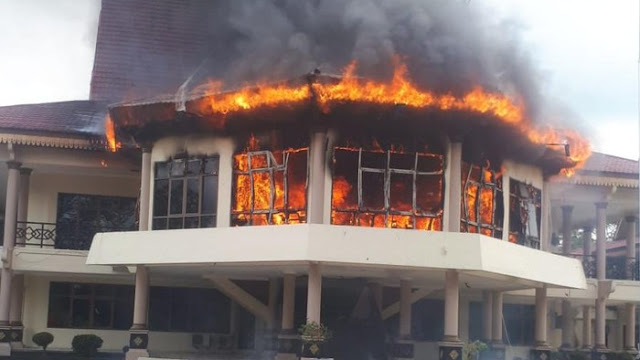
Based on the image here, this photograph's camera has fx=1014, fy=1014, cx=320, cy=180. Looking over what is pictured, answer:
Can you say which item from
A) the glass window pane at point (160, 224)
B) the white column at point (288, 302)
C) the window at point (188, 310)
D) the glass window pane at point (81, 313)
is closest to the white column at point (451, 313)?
the white column at point (288, 302)

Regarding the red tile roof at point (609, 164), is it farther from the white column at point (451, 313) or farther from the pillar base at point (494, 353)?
the white column at point (451, 313)

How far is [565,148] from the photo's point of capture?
24.5 m

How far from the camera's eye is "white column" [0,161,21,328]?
1052 inches

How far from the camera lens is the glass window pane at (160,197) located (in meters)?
24.0

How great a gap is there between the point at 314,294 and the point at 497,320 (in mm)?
7998

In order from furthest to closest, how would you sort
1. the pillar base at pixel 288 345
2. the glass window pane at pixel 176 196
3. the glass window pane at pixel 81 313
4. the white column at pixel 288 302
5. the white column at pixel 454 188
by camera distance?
the glass window pane at pixel 81 313
the glass window pane at pixel 176 196
the white column at pixel 288 302
the pillar base at pixel 288 345
the white column at pixel 454 188

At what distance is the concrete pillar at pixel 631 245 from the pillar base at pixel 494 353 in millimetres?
7653

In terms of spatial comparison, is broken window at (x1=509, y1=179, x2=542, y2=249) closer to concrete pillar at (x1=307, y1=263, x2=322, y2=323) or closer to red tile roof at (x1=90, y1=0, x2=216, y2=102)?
concrete pillar at (x1=307, y1=263, x2=322, y2=323)

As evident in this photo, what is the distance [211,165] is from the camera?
23297mm

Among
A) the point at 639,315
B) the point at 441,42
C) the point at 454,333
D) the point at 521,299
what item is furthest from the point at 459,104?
the point at 639,315

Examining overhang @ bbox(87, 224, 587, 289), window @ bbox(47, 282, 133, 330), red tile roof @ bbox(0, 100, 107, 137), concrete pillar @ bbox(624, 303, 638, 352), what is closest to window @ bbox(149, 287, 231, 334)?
window @ bbox(47, 282, 133, 330)

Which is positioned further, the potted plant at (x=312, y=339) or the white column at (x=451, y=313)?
the white column at (x=451, y=313)

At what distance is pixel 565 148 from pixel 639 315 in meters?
16.3

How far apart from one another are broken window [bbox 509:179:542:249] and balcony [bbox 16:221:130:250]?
11.8 meters
